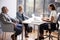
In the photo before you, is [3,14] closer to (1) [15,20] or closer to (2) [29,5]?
(1) [15,20]

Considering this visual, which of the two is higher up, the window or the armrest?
the window

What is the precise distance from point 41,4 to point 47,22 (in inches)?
114

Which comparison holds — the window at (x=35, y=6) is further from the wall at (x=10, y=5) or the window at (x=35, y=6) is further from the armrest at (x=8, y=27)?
the armrest at (x=8, y=27)

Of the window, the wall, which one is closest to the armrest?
the wall

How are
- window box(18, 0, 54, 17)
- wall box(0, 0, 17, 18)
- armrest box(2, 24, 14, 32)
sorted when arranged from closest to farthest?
armrest box(2, 24, 14, 32)
wall box(0, 0, 17, 18)
window box(18, 0, 54, 17)

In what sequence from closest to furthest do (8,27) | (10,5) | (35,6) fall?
(8,27)
(10,5)
(35,6)

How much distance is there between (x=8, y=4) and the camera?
6168mm

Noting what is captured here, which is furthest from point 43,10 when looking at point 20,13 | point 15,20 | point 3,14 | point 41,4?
point 3,14

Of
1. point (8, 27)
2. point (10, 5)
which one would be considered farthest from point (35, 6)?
point (8, 27)

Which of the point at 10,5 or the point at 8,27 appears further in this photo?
the point at 10,5

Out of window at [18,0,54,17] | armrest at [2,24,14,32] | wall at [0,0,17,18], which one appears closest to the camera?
armrest at [2,24,14,32]

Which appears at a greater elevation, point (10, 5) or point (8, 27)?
point (10, 5)

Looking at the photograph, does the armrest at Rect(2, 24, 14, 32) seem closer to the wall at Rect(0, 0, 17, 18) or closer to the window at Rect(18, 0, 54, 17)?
the wall at Rect(0, 0, 17, 18)

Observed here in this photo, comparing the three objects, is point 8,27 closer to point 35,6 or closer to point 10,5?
point 10,5
